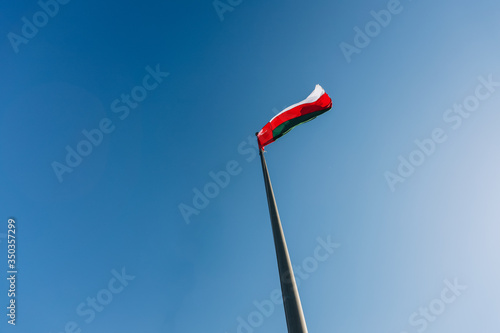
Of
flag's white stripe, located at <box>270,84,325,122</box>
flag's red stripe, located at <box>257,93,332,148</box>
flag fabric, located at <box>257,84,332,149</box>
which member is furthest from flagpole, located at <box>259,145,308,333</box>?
→ flag's white stripe, located at <box>270,84,325,122</box>

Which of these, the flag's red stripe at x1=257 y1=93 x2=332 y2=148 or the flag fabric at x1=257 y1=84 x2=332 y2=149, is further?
the flag fabric at x1=257 y1=84 x2=332 y2=149

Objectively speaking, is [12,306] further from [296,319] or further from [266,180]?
[296,319]

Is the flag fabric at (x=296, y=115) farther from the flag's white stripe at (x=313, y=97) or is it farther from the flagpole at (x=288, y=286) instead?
the flagpole at (x=288, y=286)

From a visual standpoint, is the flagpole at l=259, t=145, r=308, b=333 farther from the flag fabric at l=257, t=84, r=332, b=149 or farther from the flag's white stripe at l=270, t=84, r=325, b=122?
the flag's white stripe at l=270, t=84, r=325, b=122

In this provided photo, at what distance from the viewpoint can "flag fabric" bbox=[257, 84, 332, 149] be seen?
11.4m

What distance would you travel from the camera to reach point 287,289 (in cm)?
567

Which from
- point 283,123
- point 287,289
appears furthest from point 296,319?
point 283,123

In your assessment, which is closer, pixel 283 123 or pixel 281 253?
pixel 281 253

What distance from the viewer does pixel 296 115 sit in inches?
471

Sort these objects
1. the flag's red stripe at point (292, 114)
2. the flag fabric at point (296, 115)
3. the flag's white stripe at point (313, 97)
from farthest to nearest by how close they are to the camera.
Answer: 1. the flag's white stripe at point (313, 97)
2. the flag fabric at point (296, 115)
3. the flag's red stripe at point (292, 114)

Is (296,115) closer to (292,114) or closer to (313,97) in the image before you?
(292,114)

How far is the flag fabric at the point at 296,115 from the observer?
11445 millimetres

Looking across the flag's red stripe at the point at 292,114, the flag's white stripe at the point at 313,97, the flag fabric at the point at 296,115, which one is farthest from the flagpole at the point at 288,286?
the flag's white stripe at the point at 313,97

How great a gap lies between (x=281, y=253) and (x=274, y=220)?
904 mm
